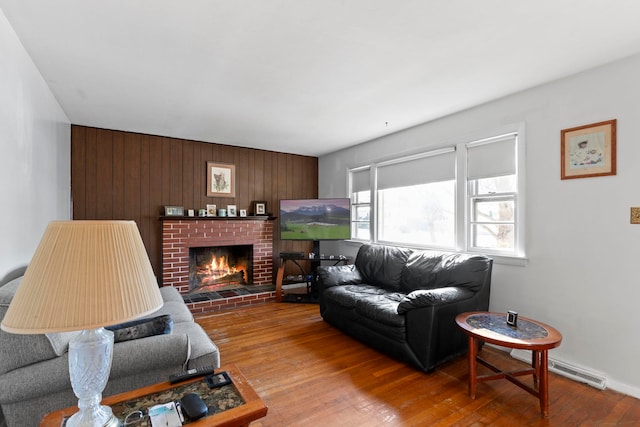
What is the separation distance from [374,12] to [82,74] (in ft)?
7.94

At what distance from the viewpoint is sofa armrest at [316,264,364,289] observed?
3672 mm

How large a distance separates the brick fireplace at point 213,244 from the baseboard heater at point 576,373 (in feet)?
11.4

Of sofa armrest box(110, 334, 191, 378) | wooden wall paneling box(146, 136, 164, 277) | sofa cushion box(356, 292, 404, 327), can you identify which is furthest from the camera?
wooden wall paneling box(146, 136, 164, 277)

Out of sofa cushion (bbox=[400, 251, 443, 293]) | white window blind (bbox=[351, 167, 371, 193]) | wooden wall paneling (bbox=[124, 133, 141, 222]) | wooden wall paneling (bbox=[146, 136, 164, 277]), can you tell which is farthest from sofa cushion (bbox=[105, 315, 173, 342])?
white window blind (bbox=[351, 167, 371, 193])

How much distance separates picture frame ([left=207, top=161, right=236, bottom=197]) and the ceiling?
142 centimetres

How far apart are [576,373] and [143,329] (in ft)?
10.6

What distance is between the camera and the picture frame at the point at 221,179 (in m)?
4.78

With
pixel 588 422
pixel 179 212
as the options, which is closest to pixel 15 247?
pixel 179 212

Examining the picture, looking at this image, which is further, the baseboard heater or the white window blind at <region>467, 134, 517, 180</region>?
the white window blind at <region>467, 134, 517, 180</region>

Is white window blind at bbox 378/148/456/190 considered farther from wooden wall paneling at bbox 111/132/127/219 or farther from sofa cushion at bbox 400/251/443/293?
wooden wall paneling at bbox 111/132/127/219

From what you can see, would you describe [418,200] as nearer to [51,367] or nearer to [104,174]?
[51,367]

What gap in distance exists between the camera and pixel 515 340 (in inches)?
79.1

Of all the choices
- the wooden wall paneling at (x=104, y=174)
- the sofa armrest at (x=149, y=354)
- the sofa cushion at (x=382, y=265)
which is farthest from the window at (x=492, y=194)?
the wooden wall paneling at (x=104, y=174)

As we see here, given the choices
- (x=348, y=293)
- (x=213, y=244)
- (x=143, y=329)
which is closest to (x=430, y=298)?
(x=348, y=293)
